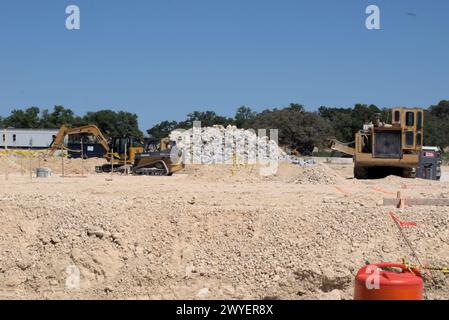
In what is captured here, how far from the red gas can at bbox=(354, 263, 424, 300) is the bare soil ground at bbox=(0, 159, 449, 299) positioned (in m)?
1.51

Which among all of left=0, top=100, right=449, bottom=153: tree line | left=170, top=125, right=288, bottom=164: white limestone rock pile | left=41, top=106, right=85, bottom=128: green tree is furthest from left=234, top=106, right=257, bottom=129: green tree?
left=170, top=125, right=288, bottom=164: white limestone rock pile

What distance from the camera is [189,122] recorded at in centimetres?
6381

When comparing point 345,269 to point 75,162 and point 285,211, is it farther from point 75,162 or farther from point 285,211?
point 75,162

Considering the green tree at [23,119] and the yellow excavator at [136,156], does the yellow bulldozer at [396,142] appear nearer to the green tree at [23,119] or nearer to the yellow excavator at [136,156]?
the yellow excavator at [136,156]

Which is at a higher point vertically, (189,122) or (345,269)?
(189,122)

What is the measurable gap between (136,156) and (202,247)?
16260mm

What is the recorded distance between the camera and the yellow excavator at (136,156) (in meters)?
26.0

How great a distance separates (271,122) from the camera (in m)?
59.0

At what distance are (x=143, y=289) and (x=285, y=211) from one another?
2.79 metres

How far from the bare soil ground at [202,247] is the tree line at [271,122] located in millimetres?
45965

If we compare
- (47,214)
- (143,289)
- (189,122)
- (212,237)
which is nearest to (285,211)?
(212,237)

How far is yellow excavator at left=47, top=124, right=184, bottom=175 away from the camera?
2597 centimetres

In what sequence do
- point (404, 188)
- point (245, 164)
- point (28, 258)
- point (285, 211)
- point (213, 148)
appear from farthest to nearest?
1. point (213, 148)
2. point (245, 164)
3. point (404, 188)
4. point (285, 211)
5. point (28, 258)

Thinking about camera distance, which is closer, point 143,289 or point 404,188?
point 143,289
